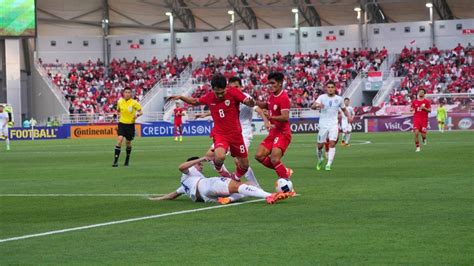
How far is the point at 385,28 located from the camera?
82.8 meters

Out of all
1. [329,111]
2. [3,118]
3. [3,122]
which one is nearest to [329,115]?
[329,111]

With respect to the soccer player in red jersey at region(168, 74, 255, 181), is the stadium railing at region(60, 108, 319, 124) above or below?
above

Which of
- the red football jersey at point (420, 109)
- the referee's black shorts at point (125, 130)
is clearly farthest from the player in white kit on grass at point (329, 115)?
the red football jersey at point (420, 109)

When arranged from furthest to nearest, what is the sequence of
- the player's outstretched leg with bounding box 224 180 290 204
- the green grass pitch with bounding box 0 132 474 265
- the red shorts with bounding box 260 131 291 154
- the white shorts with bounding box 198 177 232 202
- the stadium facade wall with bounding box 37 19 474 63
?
the stadium facade wall with bounding box 37 19 474 63 < the red shorts with bounding box 260 131 291 154 < the white shorts with bounding box 198 177 232 202 < the player's outstretched leg with bounding box 224 180 290 204 < the green grass pitch with bounding box 0 132 474 265

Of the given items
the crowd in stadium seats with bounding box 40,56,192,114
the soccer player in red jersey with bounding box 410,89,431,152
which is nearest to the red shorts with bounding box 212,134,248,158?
the soccer player in red jersey with bounding box 410,89,431,152

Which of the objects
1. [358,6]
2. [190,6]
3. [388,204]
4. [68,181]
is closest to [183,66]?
[190,6]

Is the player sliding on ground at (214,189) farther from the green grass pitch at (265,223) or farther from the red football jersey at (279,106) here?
the red football jersey at (279,106)

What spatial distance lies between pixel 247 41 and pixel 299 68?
24.8 ft

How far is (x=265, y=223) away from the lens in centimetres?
1251

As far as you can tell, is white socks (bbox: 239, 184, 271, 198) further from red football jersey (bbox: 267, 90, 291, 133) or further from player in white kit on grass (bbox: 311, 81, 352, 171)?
player in white kit on grass (bbox: 311, 81, 352, 171)

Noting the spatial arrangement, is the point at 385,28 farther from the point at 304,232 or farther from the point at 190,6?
the point at 304,232

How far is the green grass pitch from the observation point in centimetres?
980

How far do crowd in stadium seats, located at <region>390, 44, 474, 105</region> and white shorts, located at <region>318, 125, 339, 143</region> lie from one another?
44432 millimetres

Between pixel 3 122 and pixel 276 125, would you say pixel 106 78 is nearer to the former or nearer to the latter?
pixel 3 122
